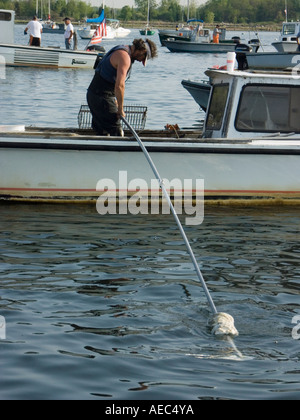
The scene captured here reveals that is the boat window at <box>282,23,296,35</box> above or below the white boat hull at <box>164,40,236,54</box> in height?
above

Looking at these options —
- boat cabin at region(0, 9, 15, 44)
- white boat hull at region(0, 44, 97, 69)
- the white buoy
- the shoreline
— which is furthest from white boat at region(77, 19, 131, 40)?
the white buoy

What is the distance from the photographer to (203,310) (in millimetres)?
7484

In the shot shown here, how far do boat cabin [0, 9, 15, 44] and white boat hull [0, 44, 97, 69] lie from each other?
101 centimetres

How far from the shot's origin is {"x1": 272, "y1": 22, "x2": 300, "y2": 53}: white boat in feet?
130

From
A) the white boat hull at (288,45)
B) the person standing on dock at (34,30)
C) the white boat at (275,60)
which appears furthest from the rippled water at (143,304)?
the white boat hull at (288,45)

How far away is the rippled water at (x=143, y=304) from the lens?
6043 mm

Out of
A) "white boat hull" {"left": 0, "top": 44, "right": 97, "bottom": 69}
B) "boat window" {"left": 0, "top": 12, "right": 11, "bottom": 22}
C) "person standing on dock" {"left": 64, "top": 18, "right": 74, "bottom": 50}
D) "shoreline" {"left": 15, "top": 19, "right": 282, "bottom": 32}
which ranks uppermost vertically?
"boat window" {"left": 0, "top": 12, "right": 11, "bottom": 22}

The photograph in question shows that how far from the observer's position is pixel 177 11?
594 ft

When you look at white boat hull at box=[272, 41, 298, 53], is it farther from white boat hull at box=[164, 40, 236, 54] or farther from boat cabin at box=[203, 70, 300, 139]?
boat cabin at box=[203, 70, 300, 139]

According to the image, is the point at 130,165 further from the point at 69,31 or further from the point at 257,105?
the point at 69,31

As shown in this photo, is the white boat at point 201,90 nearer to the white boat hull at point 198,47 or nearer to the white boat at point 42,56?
the white boat at point 42,56

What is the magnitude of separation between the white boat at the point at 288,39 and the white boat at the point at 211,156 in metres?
28.8

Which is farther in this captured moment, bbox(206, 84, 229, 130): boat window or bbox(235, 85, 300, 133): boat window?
bbox(206, 84, 229, 130): boat window
